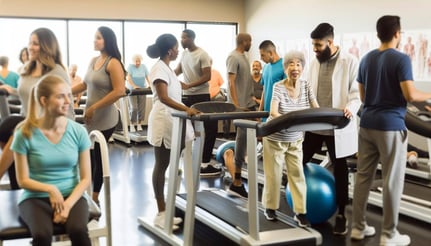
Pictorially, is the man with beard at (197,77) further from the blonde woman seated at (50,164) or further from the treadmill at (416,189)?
the blonde woman seated at (50,164)

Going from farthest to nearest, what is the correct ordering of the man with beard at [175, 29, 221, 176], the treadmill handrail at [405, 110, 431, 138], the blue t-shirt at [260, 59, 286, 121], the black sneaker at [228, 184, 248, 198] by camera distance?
1. the man with beard at [175, 29, 221, 176]
2. the black sneaker at [228, 184, 248, 198]
3. the blue t-shirt at [260, 59, 286, 121]
4. the treadmill handrail at [405, 110, 431, 138]

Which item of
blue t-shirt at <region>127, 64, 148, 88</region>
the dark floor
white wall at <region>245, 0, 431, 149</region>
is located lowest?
the dark floor

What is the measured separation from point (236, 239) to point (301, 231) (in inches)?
17.7

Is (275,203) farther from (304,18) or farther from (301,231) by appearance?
(304,18)

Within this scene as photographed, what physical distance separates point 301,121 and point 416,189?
2.15 m

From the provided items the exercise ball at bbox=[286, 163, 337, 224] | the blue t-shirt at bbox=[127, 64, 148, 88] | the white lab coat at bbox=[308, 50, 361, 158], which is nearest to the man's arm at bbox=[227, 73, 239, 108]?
the exercise ball at bbox=[286, 163, 337, 224]

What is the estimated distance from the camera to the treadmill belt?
141 inches

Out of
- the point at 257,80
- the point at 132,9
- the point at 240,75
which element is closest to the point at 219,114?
the point at 240,75

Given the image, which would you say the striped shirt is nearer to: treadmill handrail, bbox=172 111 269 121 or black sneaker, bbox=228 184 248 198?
treadmill handrail, bbox=172 111 269 121

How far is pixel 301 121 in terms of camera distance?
3.12 m

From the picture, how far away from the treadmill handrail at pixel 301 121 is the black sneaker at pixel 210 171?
2.77m

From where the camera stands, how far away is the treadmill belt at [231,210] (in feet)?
11.7

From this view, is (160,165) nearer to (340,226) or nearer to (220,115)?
(220,115)

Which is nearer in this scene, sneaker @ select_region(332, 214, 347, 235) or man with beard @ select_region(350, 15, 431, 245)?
man with beard @ select_region(350, 15, 431, 245)
